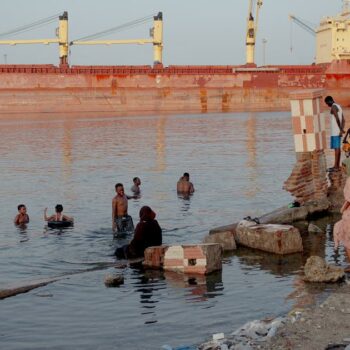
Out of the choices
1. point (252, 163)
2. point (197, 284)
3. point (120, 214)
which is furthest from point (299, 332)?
point (252, 163)

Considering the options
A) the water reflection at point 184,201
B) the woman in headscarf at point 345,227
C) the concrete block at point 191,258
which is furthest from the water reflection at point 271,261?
the water reflection at point 184,201

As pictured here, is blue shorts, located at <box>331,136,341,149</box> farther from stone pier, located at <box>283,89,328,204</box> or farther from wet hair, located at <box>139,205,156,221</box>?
wet hair, located at <box>139,205,156,221</box>

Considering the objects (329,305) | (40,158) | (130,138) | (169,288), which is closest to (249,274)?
(169,288)

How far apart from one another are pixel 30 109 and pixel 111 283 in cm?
6985

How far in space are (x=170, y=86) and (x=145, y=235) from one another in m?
68.2

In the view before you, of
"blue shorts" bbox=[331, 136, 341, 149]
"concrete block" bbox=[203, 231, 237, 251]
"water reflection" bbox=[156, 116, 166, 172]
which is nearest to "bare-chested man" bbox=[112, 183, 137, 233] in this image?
"concrete block" bbox=[203, 231, 237, 251]

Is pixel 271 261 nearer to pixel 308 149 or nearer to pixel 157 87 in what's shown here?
pixel 308 149

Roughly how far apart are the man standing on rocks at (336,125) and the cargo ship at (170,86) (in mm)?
62521

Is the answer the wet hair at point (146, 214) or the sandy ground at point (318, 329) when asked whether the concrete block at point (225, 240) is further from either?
the sandy ground at point (318, 329)

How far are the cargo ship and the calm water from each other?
140 feet

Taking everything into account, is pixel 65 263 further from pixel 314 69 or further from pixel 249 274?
Result: pixel 314 69

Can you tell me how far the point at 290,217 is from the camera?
13758 mm

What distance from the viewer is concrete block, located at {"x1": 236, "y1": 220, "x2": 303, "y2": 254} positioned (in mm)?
11680

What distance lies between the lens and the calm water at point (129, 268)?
8531mm
